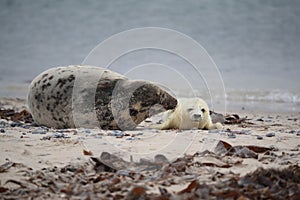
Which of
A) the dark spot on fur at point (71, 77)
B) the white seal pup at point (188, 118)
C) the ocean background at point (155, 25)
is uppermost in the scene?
the ocean background at point (155, 25)

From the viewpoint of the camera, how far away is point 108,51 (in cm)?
1689

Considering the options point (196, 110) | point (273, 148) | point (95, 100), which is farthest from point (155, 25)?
point (273, 148)

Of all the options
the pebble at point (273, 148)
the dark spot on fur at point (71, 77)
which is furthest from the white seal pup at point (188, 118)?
the pebble at point (273, 148)

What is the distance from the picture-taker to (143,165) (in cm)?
262

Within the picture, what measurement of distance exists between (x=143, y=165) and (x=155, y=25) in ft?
53.2

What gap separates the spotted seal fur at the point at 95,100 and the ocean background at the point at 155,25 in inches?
352

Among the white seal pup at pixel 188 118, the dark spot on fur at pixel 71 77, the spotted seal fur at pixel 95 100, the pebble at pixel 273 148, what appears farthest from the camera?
the white seal pup at pixel 188 118

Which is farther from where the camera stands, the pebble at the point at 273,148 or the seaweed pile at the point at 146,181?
the pebble at the point at 273,148

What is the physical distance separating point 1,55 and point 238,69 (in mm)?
10689

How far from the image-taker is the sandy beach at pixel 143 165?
2094mm

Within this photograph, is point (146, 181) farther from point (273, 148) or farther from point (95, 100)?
point (95, 100)

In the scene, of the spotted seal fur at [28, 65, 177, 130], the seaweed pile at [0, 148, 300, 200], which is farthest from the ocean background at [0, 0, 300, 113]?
the seaweed pile at [0, 148, 300, 200]

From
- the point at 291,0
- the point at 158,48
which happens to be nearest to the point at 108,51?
the point at 158,48

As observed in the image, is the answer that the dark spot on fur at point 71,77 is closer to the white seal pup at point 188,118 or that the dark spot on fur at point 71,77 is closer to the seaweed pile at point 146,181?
the white seal pup at point 188,118
